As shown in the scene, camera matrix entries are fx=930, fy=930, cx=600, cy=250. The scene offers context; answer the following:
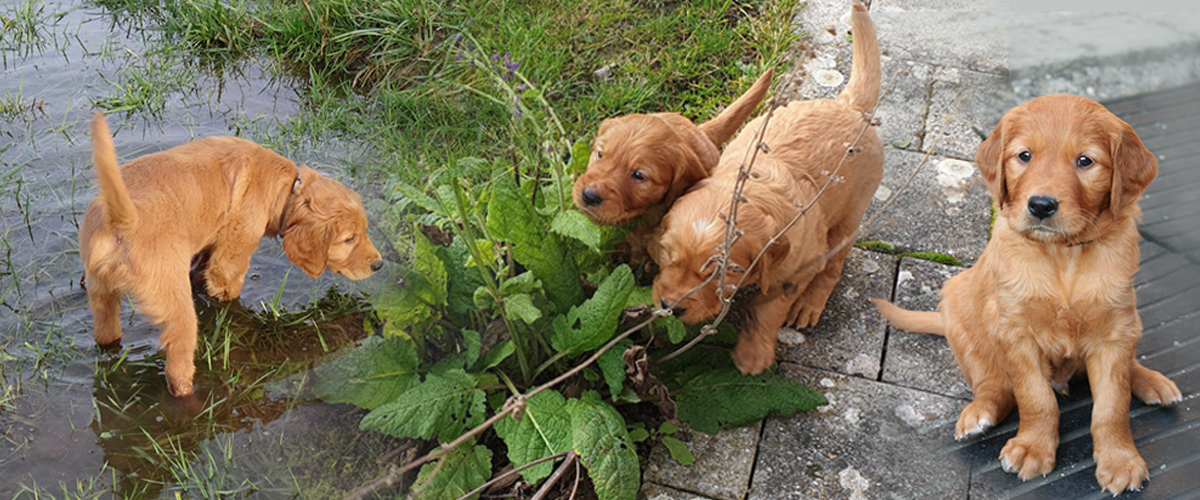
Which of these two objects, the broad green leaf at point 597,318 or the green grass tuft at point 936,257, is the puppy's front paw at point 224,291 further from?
the green grass tuft at point 936,257

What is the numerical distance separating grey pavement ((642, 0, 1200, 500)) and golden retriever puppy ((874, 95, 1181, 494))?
3.7 inches

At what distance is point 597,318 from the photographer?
8.57 ft

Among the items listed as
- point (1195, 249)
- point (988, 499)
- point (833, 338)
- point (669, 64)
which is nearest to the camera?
point (988, 499)

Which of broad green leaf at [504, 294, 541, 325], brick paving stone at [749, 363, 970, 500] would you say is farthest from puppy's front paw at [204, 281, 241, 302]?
brick paving stone at [749, 363, 970, 500]

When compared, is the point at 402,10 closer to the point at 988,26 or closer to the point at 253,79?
the point at 253,79

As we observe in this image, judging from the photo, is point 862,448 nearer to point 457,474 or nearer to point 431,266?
point 457,474

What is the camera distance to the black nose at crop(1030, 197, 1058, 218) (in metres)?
2.31

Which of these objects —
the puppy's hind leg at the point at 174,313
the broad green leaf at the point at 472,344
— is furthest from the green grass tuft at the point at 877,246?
the puppy's hind leg at the point at 174,313

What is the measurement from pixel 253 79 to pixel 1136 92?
372cm

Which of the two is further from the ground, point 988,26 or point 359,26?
point 359,26

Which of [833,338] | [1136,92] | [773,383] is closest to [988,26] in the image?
[1136,92]

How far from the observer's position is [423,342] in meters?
2.83

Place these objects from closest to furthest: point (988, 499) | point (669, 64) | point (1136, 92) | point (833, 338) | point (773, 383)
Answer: point (988, 499) < point (773, 383) < point (833, 338) < point (1136, 92) < point (669, 64)

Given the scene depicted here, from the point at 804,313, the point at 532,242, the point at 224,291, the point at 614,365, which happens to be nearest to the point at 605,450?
the point at 614,365
